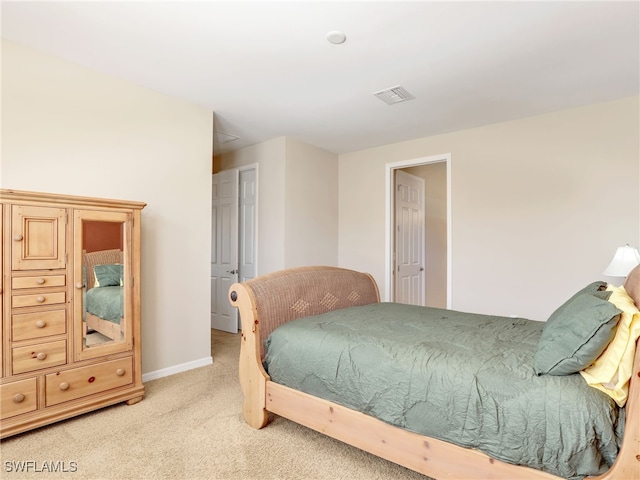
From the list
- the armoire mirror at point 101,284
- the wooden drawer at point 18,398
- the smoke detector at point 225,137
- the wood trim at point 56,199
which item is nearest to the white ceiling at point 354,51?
the smoke detector at point 225,137

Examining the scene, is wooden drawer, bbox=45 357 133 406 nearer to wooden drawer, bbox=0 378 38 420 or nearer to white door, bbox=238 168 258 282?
wooden drawer, bbox=0 378 38 420

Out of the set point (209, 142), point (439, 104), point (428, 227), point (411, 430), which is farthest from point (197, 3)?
point (428, 227)

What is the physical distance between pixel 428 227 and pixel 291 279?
369 cm

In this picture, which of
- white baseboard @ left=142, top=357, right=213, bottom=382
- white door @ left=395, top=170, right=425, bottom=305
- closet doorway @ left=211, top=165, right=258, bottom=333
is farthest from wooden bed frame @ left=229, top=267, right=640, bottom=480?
closet doorway @ left=211, top=165, right=258, bottom=333

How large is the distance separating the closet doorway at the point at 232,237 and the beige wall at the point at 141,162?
118 centimetres

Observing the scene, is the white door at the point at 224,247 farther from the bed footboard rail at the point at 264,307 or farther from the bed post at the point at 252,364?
the bed post at the point at 252,364

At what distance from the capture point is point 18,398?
6.60ft

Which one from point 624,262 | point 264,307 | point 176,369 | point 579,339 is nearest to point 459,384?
point 579,339

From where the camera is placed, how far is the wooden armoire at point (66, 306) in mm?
2016

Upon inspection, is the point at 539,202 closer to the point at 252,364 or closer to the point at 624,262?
the point at 624,262

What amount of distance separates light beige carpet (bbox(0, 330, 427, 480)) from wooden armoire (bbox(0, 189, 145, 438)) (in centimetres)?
16

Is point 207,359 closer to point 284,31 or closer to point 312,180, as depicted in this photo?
point 312,180

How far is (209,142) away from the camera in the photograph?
343cm

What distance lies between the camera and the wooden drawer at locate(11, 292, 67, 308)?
80.3 inches
